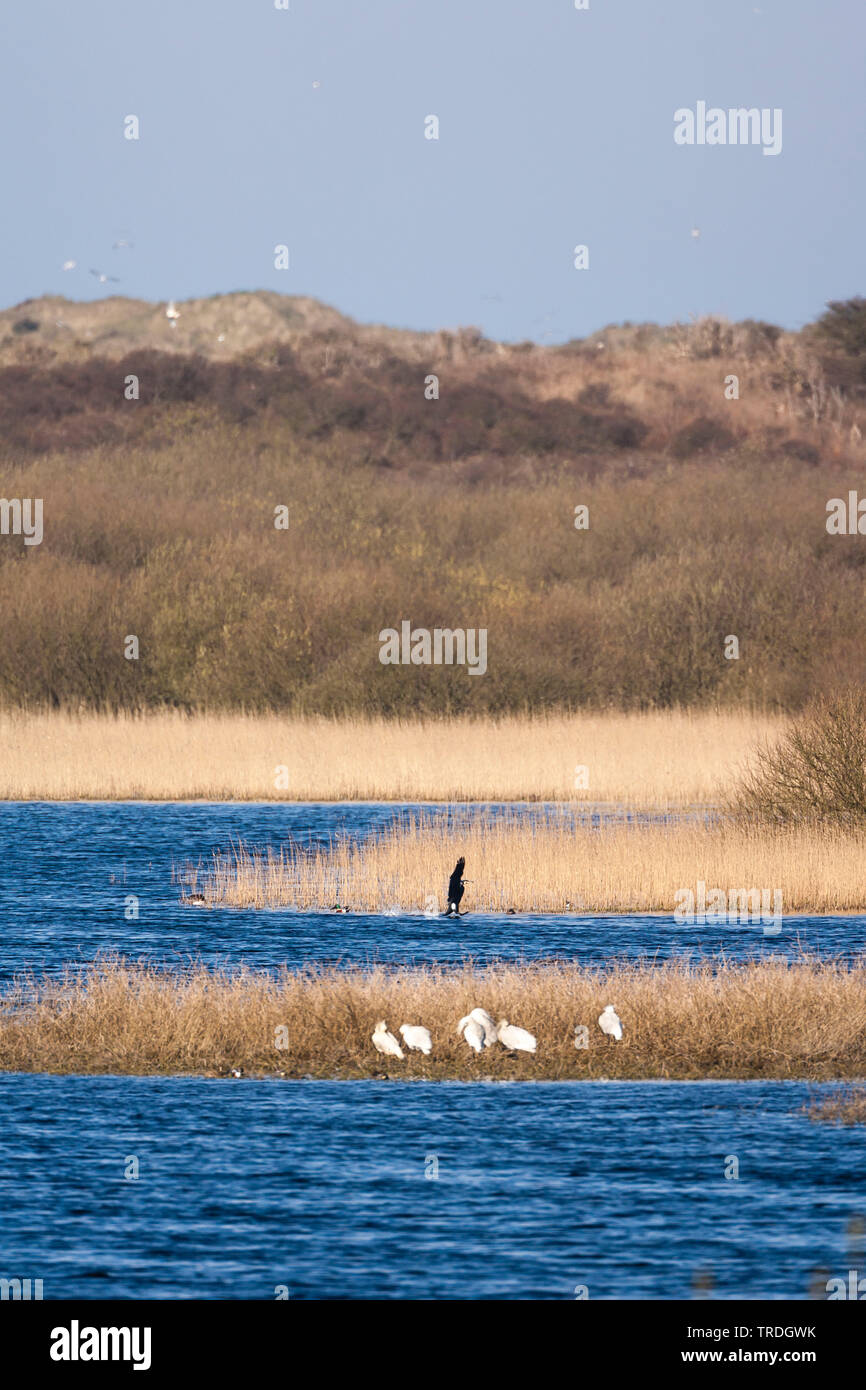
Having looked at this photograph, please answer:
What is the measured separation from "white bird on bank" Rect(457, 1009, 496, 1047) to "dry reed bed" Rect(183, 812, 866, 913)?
30.3 feet

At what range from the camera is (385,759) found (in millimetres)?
39906

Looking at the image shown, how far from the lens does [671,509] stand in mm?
70562

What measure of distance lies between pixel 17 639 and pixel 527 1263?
4374 cm

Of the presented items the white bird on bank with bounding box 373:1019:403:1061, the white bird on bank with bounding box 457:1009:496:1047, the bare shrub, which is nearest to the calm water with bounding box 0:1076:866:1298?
the white bird on bank with bounding box 373:1019:403:1061

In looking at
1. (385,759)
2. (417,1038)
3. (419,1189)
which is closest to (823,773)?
(417,1038)

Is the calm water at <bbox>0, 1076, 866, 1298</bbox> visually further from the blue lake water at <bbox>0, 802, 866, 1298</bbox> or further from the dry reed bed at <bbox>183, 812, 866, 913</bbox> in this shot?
the dry reed bed at <bbox>183, 812, 866, 913</bbox>

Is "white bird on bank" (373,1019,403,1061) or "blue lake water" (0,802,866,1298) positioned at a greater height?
"white bird on bank" (373,1019,403,1061)

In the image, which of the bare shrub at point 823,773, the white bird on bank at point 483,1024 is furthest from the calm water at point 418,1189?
the bare shrub at point 823,773

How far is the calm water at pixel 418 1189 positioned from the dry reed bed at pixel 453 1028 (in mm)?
285

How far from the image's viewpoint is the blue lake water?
11.5m

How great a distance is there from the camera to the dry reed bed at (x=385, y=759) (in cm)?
3772

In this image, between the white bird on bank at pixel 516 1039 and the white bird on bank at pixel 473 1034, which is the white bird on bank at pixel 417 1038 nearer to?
the white bird on bank at pixel 473 1034

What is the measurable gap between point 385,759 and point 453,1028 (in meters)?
23.8

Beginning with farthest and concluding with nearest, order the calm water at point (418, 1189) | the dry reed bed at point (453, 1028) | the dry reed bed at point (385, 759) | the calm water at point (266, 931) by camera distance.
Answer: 1. the dry reed bed at point (385, 759)
2. the calm water at point (266, 931)
3. the dry reed bed at point (453, 1028)
4. the calm water at point (418, 1189)
